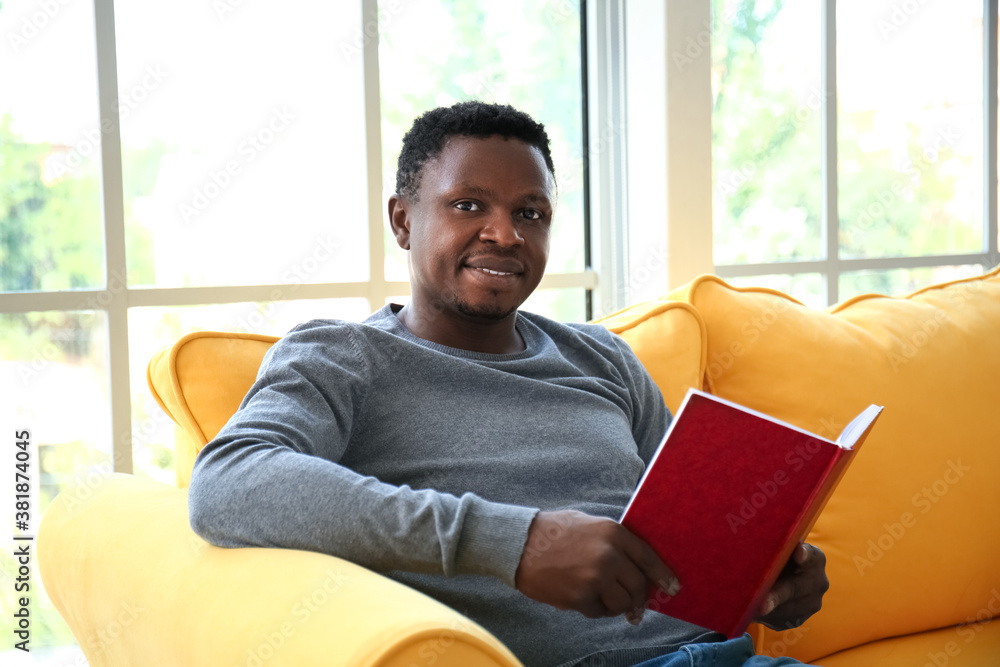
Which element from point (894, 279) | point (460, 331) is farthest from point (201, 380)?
point (894, 279)

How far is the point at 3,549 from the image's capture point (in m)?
1.67

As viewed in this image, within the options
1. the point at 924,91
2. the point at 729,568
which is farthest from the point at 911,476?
the point at 924,91

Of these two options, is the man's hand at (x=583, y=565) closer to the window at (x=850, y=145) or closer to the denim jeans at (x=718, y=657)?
the denim jeans at (x=718, y=657)

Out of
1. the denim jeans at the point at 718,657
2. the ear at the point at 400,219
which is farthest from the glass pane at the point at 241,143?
the denim jeans at the point at 718,657

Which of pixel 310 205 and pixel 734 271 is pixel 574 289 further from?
pixel 310 205

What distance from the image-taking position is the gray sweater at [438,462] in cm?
79

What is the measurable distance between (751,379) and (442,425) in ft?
2.01

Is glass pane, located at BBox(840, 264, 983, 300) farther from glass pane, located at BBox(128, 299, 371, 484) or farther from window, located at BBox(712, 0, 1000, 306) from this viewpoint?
glass pane, located at BBox(128, 299, 371, 484)

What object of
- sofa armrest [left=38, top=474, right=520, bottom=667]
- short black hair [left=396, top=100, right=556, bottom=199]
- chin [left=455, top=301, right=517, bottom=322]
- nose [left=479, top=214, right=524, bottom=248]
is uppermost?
short black hair [left=396, top=100, right=556, bottom=199]

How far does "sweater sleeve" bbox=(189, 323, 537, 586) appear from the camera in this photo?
0.77 m

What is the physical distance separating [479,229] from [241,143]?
2.66 feet

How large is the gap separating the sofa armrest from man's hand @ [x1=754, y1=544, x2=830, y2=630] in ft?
1.48

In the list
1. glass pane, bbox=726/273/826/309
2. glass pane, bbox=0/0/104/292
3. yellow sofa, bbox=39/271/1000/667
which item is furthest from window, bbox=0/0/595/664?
glass pane, bbox=726/273/826/309

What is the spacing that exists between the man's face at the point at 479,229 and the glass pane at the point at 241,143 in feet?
2.19
